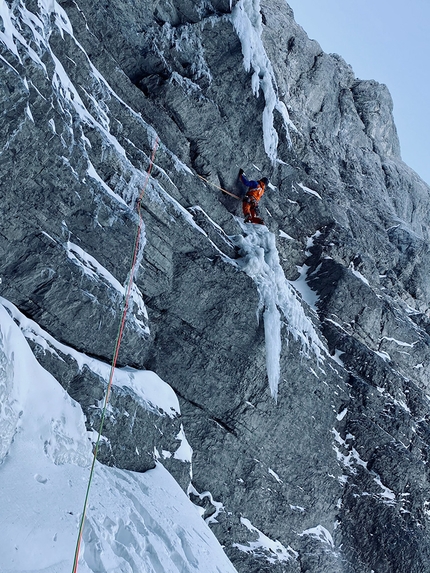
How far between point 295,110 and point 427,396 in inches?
544

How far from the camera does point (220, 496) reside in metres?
12.3

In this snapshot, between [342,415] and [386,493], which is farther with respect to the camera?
[342,415]

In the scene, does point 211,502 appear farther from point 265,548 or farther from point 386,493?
A: point 386,493

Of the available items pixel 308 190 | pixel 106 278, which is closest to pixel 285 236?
pixel 308 190

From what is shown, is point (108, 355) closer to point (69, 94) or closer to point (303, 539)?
point (69, 94)

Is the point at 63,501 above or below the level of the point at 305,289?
below

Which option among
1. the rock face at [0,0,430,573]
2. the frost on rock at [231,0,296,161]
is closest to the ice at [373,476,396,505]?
the rock face at [0,0,430,573]

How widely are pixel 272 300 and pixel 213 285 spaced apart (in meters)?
1.44

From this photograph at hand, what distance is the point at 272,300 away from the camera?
526 inches

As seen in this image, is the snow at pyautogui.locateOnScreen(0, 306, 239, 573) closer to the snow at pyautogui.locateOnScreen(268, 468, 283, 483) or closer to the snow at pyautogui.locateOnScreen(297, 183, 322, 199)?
the snow at pyautogui.locateOnScreen(268, 468, 283, 483)

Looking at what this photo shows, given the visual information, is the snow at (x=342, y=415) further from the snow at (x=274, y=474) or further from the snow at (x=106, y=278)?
the snow at (x=106, y=278)

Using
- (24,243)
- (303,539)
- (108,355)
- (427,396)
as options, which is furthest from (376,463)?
(24,243)

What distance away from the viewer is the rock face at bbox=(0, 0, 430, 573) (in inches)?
381

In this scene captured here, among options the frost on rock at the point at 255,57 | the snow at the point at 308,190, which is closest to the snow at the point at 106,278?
the frost on rock at the point at 255,57
